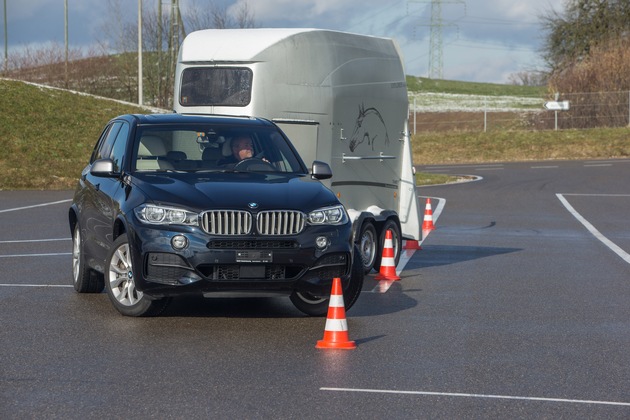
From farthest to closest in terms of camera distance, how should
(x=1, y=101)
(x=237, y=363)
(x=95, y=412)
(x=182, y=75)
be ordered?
1. (x=1, y=101)
2. (x=182, y=75)
3. (x=237, y=363)
4. (x=95, y=412)

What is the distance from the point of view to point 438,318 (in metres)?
10.8

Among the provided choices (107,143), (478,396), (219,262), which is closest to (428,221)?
(107,143)

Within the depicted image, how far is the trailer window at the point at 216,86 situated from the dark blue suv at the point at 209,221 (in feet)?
10.1

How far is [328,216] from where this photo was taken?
34.6 ft

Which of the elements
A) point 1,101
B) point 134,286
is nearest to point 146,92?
point 1,101

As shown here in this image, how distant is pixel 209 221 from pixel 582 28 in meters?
61.9

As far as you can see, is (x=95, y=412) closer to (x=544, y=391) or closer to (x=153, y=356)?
(x=153, y=356)

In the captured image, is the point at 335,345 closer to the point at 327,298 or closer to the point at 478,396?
the point at 327,298

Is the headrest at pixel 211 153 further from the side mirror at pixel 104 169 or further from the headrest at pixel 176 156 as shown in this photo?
the side mirror at pixel 104 169

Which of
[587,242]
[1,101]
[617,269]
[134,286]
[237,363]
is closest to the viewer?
[237,363]

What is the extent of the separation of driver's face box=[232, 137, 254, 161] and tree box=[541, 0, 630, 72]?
58240mm

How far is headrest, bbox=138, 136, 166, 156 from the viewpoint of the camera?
11.5 metres

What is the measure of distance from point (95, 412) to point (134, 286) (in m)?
3.70

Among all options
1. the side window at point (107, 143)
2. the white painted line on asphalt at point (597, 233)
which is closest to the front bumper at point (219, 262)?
the side window at point (107, 143)
